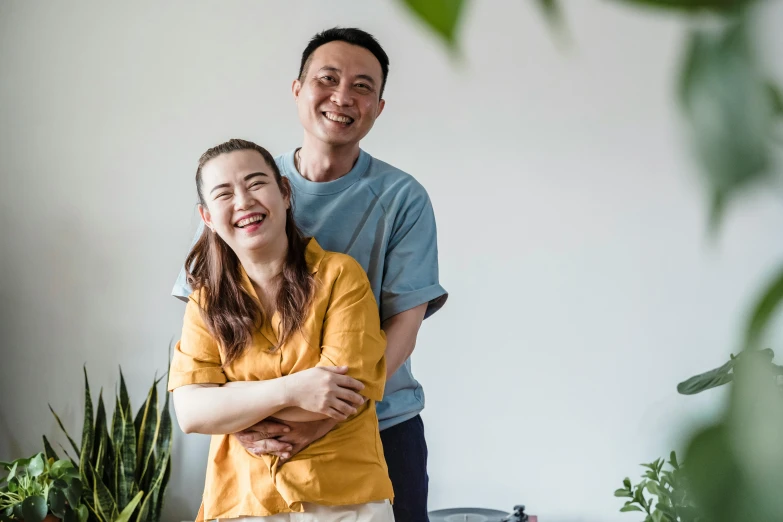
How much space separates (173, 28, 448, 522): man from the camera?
146 centimetres

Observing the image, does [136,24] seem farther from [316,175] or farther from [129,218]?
[316,175]

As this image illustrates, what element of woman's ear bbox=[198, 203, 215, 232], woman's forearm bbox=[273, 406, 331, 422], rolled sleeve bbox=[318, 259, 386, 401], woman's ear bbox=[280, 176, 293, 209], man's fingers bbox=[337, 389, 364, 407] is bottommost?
woman's forearm bbox=[273, 406, 331, 422]

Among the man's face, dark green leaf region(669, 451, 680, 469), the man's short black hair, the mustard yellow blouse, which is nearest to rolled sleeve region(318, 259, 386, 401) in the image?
the mustard yellow blouse

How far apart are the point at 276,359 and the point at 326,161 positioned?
0.36m

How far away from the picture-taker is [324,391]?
4.15 ft

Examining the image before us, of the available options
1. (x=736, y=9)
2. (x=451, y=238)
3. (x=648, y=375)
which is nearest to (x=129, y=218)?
(x=451, y=238)

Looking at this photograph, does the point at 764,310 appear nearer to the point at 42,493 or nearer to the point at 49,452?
the point at 42,493

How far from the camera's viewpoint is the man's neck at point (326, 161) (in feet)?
4.87

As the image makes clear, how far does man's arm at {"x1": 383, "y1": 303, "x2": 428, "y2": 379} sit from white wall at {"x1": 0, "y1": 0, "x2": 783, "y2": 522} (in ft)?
3.95

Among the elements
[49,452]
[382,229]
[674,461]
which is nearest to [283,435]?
[382,229]

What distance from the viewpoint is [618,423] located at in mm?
2701

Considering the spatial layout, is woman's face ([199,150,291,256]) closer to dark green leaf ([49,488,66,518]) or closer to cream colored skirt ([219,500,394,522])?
cream colored skirt ([219,500,394,522])

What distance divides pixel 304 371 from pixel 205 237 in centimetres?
39

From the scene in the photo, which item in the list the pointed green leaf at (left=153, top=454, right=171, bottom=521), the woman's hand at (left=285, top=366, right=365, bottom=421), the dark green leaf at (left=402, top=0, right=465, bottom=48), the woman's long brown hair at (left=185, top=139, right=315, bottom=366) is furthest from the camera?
the pointed green leaf at (left=153, top=454, right=171, bottom=521)
